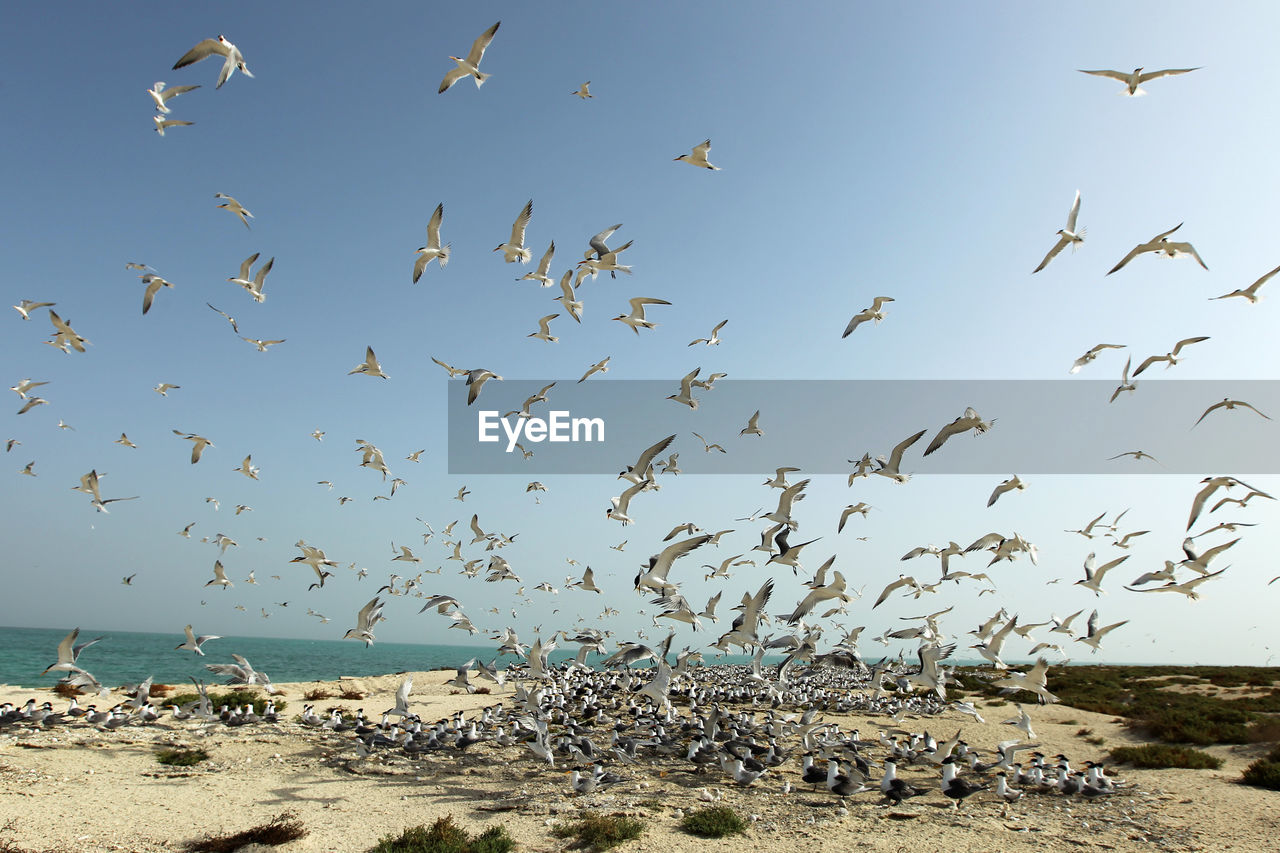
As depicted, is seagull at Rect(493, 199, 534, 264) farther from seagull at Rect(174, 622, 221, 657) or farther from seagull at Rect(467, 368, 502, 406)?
seagull at Rect(174, 622, 221, 657)

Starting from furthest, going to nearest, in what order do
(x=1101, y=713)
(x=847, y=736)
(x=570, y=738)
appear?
(x=1101, y=713), (x=847, y=736), (x=570, y=738)

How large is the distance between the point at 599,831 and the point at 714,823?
1713 millimetres

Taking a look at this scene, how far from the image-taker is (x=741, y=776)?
36.8 ft

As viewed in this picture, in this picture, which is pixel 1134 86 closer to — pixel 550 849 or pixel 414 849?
pixel 550 849

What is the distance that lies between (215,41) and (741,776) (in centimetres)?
1417

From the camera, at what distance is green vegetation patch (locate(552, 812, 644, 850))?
816 centimetres

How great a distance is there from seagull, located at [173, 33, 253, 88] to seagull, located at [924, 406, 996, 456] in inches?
462

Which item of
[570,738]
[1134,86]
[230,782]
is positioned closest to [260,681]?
[230,782]

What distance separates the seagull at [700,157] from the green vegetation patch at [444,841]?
36.6ft

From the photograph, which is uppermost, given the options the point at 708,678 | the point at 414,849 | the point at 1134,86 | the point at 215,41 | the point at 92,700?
the point at 215,41

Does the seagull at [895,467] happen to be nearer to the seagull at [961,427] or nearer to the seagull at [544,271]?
the seagull at [961,427]

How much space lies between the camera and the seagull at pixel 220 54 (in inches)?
350

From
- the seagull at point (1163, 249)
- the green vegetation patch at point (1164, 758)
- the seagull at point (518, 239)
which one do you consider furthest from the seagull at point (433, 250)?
the green vegetation patch at point (1164, 758)

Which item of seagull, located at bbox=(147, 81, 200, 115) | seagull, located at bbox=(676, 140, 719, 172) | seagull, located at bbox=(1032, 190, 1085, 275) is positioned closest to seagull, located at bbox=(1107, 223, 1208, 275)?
seagull, located at bbox=(1032, 190, 1085, 275)
